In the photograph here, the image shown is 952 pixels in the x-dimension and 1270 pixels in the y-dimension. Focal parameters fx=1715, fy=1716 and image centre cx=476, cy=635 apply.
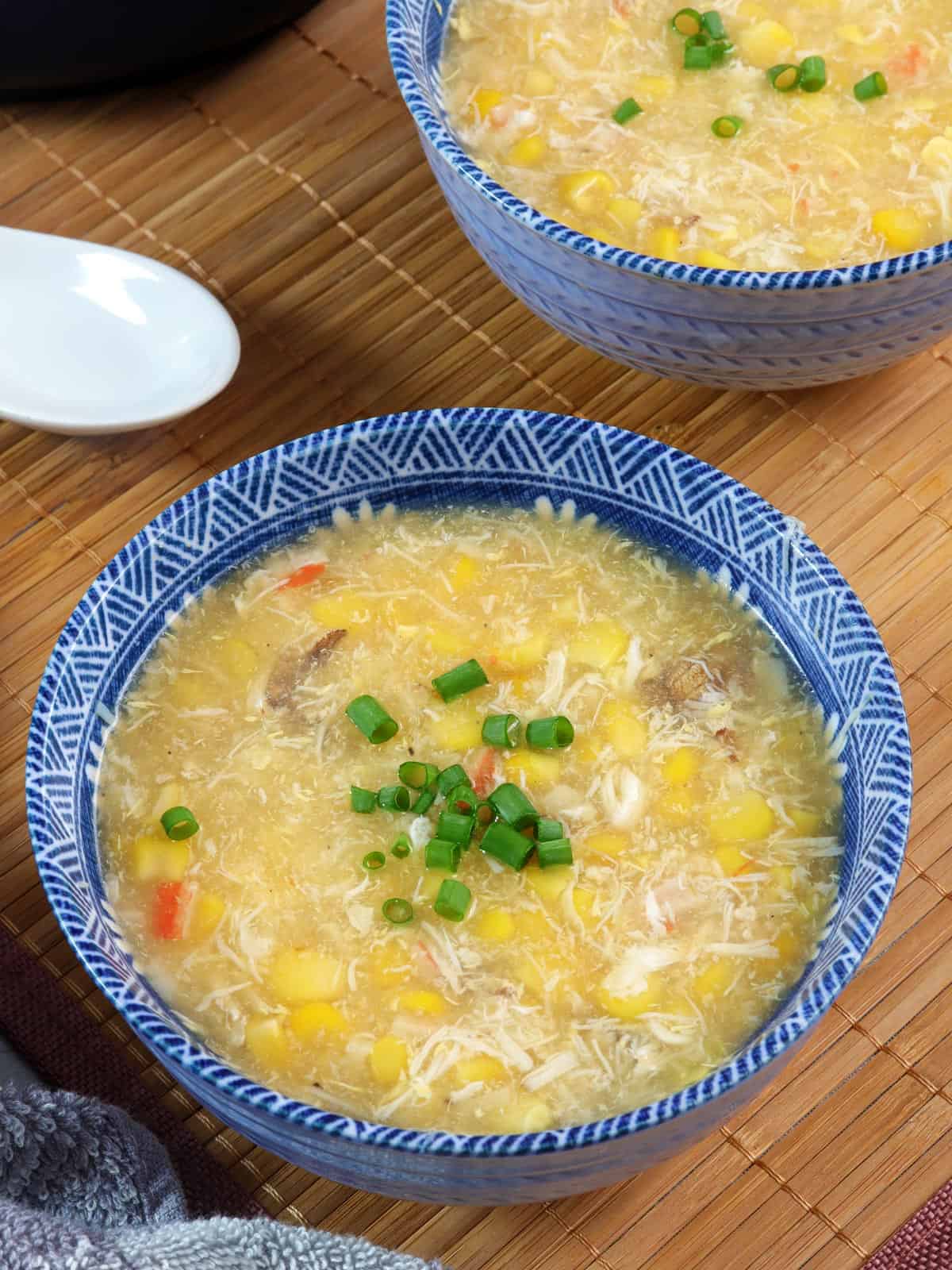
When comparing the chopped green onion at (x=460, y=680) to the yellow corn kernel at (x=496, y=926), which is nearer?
the yellow corn kernel at (x=496, y=926)

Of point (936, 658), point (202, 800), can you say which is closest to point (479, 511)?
point (202, 800)

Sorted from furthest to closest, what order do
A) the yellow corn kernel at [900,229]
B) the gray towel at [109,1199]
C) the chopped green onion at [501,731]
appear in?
the yellow corn kernel at [900,229] → the chopped green onion at [501,731] → the gray towel at [109,1199]

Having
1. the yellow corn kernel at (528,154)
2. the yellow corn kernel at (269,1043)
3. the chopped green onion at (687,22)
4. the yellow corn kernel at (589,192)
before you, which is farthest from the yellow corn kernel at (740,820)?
the chopped green onion at (687,22)

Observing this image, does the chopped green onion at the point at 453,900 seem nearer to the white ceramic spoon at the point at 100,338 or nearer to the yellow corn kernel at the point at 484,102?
the white ceramic spoon at the point at 100,338

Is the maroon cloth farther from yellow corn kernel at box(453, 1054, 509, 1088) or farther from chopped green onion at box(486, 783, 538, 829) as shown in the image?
chopped green onion at box(486, 783, 538, 829)

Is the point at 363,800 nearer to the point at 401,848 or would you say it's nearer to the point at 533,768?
the point at 401,848

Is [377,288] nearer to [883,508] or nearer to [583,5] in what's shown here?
[583,5]

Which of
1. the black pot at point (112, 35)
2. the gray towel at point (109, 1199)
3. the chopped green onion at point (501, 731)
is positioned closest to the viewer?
the gray towel at point (109, 1199)
